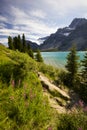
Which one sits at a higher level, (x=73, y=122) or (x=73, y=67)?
(x=73, y=122)

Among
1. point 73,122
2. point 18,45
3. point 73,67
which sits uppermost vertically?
point 18,45

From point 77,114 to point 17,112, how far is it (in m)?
2.67

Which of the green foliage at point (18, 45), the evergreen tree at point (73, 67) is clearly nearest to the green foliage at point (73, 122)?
the evergreen tree at point (73, 67)

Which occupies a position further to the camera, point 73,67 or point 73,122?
point 73,67

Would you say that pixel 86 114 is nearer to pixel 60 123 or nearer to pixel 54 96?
pixel 60 123

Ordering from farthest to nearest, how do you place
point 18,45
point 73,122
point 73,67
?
point 18,45 → point 73,67 → point 73,122

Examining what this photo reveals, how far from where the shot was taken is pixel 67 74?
97.0ft

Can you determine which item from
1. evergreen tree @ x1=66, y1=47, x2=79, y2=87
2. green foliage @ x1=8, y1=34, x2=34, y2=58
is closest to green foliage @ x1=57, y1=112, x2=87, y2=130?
evergreen tree @ x1=66, y1=47, x2=79, y2=87

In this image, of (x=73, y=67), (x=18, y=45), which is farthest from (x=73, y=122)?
(x=18, y=45)

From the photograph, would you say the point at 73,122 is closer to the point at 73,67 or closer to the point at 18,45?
the point at 73,67

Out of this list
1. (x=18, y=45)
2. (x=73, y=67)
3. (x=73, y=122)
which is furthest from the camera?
(x=18, y=45)

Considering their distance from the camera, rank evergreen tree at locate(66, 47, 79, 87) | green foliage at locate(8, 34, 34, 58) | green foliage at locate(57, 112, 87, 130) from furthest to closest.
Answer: green foliage at locate(8, 34, 34, 58) < evergreen tree at locate(66, 47, 79, 87) < green foliage at locate(57, 112, 87, 130)

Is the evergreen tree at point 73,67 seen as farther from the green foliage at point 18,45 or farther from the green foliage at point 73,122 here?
the green foliage at point 18,45

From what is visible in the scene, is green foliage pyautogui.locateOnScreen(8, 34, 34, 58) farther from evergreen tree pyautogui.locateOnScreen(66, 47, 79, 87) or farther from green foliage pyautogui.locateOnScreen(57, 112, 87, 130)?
green foliage pyautogui.locateOnScreen(57, 112, 87, 130)
